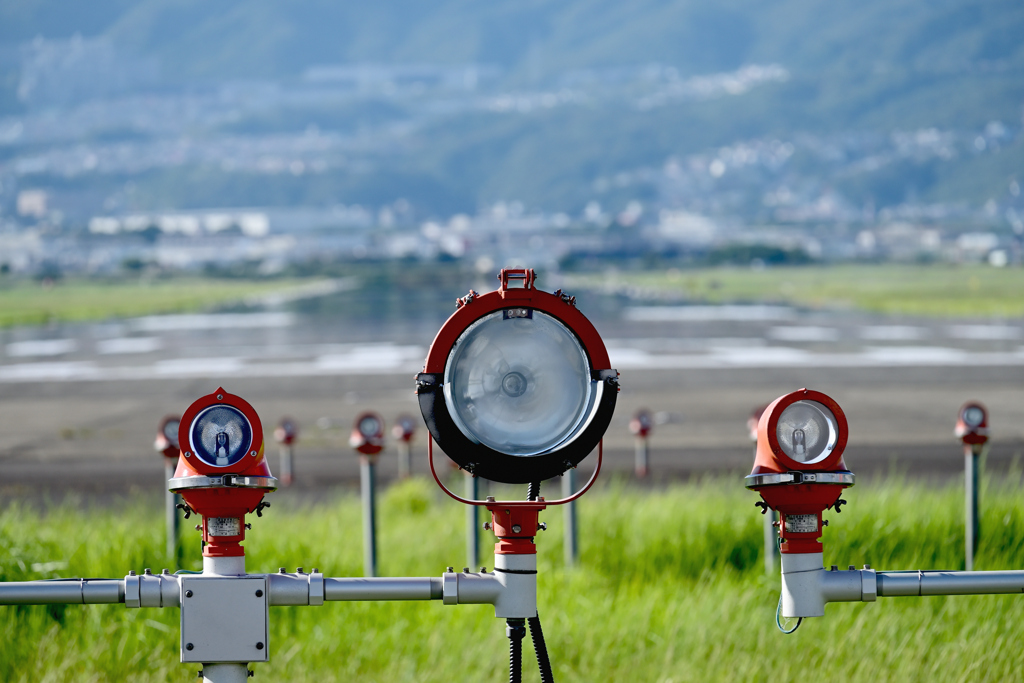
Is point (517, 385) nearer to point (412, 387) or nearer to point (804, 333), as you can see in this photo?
point (412, 387)

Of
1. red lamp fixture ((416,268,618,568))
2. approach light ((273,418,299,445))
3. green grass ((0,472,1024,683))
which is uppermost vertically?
red lamp fixture ((416,268,618,568))

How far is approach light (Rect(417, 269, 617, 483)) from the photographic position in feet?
10.8

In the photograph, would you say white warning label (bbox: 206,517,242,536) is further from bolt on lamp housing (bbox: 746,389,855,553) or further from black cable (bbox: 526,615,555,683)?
bolt on lamp housing (bbox: 746,389,855,553)

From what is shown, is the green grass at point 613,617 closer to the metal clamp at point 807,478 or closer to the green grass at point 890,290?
the metal clamp at point 807,478

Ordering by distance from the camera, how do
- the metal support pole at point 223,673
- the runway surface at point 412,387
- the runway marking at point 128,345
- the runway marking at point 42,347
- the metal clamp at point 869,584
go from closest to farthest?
the metal support pole at point 223,673 < the metal clamp at point 869,584 < the runway surface at point 412,387 < the runway marking at point 128,345 < the runway marking at point 42,347

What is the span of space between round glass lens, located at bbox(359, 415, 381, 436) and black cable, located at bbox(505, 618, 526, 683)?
14.1 ft

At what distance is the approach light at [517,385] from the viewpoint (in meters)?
3.28

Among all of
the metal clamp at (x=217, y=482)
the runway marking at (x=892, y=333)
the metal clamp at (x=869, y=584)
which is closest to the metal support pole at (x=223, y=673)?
the metal clamp at (x=217, y=482)

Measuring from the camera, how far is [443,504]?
10.5 metres

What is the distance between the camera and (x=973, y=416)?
25.0 ft

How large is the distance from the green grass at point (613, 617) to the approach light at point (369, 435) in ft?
2.29

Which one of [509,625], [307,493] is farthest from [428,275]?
[509,625]

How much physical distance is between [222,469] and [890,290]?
71.7 meters

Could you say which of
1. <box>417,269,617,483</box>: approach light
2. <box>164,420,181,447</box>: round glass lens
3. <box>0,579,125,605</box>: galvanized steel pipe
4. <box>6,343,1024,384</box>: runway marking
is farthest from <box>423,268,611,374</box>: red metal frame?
<box>6,343,1024,384</box>: runway marking
